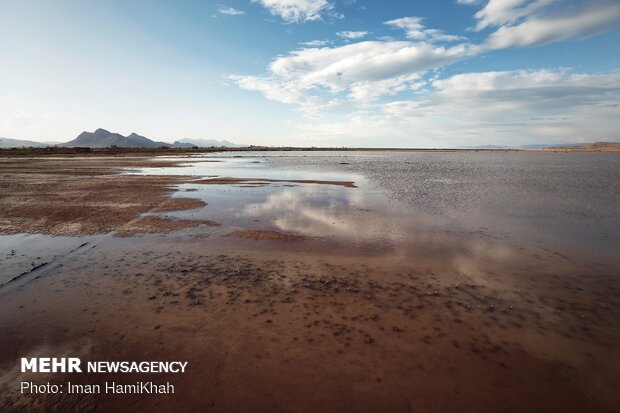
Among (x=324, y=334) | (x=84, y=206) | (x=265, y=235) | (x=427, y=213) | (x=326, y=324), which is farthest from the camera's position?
(x=84, y=206)

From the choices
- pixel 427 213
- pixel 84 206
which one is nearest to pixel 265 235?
pixel 427 213

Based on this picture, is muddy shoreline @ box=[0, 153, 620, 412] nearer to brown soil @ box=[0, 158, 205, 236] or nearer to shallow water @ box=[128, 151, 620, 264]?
shallow water @ box=[128, 151, 620, 264]

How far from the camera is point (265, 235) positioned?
12867 millimetres

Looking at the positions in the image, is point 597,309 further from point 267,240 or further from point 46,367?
point 46,367

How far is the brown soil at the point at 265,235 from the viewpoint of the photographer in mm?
12477

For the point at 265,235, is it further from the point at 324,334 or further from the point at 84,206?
the point at 84,206

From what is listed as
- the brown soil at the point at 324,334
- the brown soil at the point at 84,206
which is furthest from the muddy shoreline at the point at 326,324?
the brown soil at the point at 84,206

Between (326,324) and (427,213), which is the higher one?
(427,213)

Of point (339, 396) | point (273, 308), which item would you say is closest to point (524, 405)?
point (339, 396)

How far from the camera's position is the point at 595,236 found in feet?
41.4

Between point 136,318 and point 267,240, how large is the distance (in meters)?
6.01

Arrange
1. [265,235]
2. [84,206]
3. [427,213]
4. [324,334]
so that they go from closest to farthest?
[324,334], [265,235], [427,213], [84,206]

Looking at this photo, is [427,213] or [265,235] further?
[427,213]

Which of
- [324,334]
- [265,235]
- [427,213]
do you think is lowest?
[324,334]
